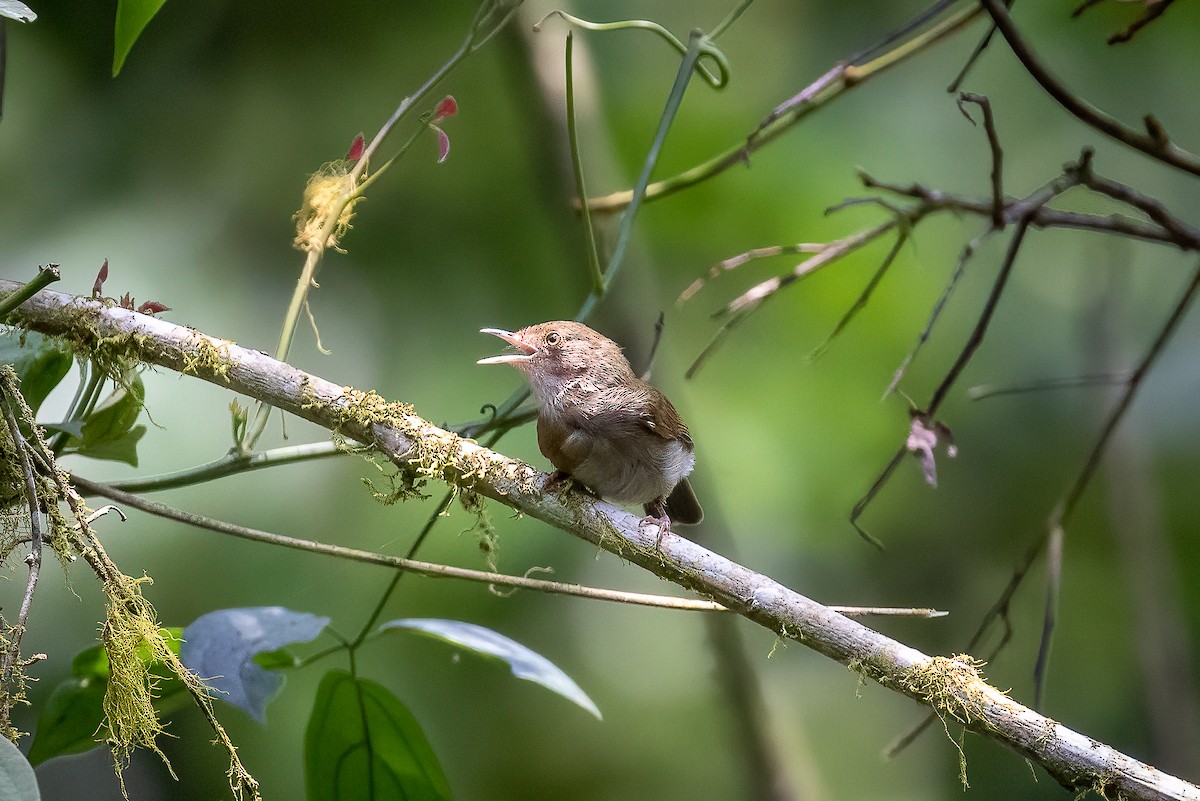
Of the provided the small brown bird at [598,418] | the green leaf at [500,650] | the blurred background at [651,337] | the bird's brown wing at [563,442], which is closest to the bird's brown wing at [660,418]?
the small brown bird at [598,418]

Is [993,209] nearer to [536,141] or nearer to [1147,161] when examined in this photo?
[536,141]

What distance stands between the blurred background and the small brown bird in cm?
103

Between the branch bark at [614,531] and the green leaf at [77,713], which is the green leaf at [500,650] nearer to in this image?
the branch bark at [614,531]

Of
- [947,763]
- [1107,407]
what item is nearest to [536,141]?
[1107,407]

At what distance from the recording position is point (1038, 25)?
12.8 ft

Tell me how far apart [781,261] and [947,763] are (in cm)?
229

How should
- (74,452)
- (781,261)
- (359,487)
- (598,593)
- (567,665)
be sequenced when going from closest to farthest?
1. (598,593)
2. (74,452)
3. (359,487)
4. (567,665)
5. (781,261)

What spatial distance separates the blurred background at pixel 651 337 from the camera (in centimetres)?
320

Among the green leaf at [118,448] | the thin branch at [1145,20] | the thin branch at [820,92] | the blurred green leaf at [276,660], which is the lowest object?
the blurred green leaf at [276,660]

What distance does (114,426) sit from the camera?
158 cm

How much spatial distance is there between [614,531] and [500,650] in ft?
1.09

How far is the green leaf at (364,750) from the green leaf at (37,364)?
660mm

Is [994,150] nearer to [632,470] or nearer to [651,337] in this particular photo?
→ [632,470]

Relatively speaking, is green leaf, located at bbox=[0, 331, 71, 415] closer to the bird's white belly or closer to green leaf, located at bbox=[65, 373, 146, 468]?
green leaf, located at bbox=[65, 373, 146, 468]
